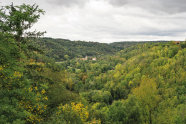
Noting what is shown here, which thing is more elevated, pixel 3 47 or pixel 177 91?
pixel 3 47

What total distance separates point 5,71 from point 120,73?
94.9 metres

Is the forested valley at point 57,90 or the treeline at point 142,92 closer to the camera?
the forested valley at point 57,90

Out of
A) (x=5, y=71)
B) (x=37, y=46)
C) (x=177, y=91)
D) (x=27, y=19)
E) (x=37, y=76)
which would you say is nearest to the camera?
(x=5, y=71)

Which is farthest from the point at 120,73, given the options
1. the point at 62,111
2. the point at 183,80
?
the point at 62,111

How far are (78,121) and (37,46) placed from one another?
975 centimetres

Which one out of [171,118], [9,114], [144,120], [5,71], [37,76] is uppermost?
[5,71]

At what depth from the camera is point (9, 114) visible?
28.8ft

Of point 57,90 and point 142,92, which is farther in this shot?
point 142,92

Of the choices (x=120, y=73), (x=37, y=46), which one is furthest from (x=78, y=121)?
(x=120, y=73)

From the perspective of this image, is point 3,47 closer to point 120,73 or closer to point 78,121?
point 78,121

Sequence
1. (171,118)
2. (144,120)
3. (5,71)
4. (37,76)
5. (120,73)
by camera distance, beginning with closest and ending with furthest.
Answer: (5,71)
(37,76)
(171,118)
(144,120)
(120,73)

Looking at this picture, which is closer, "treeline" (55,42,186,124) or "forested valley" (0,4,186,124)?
"forested valley" (0,4,186,124)

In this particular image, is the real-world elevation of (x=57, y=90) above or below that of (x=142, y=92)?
above

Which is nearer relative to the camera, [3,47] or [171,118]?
[3,47]
